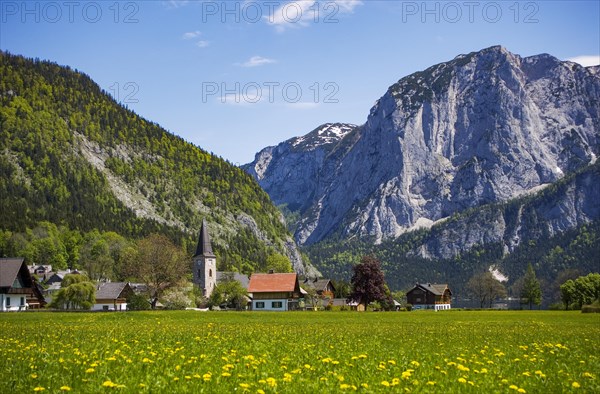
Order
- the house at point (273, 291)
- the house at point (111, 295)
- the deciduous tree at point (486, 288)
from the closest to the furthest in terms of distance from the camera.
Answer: the house at point (273, 291) → the house at point (111, 295) → the deciduous tree at point (486, 288)

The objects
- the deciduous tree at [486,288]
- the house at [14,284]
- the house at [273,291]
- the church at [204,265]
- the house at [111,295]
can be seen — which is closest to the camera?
the house at [14,284]

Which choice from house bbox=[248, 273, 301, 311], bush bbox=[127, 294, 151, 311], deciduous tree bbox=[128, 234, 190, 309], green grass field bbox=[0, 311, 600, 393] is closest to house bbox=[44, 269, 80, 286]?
house bbox=[248, 273, 301, 311]

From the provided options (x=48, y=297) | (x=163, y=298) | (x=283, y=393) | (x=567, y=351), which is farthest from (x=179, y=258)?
(x=283, y=393)

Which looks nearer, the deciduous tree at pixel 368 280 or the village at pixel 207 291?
the village at pixel 207 291

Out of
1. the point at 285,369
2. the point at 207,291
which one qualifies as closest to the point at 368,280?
the point at 207,291

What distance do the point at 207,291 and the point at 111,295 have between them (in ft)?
119

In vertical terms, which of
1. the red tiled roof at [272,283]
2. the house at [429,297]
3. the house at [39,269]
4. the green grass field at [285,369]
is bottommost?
the house at [429,297]

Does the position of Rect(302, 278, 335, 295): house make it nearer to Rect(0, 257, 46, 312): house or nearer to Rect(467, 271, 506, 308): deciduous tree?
Rect(467, 271, 506, 308): deciduous tree

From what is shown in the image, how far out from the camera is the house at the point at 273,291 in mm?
115688

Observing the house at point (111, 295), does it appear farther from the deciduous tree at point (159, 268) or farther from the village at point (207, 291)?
the deciduous tree at point (159, 268)

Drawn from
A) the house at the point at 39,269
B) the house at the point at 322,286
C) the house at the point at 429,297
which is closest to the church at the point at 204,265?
the house at the point at 322,286

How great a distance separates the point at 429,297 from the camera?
182 m

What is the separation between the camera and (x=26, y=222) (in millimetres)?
186625

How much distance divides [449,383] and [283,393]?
A: 12.9ft
